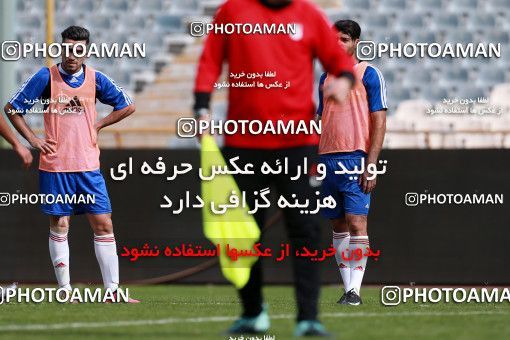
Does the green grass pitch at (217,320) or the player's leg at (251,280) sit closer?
the player's leg at (251,280)

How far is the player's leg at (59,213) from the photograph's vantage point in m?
8.55

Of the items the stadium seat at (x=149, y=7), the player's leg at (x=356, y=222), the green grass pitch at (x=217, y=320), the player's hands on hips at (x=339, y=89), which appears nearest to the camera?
the player's hands on hips at (x=339, y=89)

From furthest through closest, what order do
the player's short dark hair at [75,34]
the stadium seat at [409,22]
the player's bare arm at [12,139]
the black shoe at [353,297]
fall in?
1. the stadium seat at [409,22]
2. the black shoe at [353,297]
3. the player's short dark hair at [75,34]
4. the player's bare arm at [12,139]

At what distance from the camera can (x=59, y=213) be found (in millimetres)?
8555

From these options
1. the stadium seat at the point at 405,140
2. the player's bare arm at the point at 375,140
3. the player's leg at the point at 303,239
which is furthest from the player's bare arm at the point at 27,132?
the stadium seat at the point at 405,140

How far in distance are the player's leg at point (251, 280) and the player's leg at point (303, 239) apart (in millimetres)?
102

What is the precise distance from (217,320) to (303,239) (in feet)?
3.82

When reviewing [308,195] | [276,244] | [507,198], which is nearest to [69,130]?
[308,195]

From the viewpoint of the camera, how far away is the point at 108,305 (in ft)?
26.7

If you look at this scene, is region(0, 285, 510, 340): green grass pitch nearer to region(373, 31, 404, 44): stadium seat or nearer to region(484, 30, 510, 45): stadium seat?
region(373, 31, 404, 44): stadium seat

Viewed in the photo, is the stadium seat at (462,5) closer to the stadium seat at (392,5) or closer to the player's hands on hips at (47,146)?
the stadium seat at (392,5)

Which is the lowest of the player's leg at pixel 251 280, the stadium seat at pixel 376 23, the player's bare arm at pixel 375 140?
the player's leg at pixel 251 280

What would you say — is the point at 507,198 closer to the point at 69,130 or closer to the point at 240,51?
the point at 69,130

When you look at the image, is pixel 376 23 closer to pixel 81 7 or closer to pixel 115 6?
pixel 115 6
